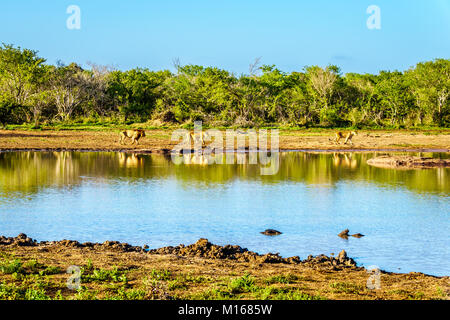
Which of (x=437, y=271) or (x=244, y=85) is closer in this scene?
(x=437, y=271)

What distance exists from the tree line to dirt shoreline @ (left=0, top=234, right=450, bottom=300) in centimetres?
3427

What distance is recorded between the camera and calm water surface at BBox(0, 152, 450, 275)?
10.5 m

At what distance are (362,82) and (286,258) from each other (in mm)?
48648

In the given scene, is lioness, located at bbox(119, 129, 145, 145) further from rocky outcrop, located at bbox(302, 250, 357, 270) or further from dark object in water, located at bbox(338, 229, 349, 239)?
rocky outcrop, located at bbox(302, 250, 357, 270)

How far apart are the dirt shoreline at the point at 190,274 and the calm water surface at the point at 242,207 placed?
92cm

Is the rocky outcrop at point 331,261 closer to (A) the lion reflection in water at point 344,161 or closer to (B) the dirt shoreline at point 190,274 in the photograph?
(B) the dirt shoreline at point 190,274

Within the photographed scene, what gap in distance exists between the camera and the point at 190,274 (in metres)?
7.51

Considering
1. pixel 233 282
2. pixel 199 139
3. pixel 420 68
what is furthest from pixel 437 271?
pixel 420 68

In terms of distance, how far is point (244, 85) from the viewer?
45844 millimetres

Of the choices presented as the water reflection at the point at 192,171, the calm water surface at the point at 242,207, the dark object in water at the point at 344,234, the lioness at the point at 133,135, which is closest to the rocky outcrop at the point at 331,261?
the calm water surface at the point at 242,207

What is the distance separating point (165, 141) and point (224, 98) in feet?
36.2

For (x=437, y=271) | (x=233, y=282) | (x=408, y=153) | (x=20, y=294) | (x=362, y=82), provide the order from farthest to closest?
1. (x=362, y=82)
2. (x=408, y=153)
3. (x=437, y=271)
4. (x=233, y=282)
5. (x=20, y=294)

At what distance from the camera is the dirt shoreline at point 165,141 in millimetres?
31578

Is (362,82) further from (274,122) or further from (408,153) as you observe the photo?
(408,153)
